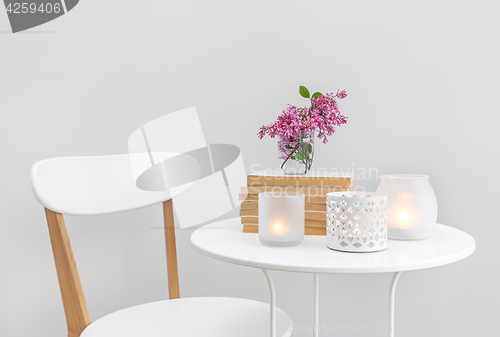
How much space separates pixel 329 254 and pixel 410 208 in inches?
8.2

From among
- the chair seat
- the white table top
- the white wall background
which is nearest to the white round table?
the white table top

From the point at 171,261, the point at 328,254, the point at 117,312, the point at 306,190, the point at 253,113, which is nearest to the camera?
the point at 328,254

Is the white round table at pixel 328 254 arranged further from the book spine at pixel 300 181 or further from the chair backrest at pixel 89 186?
the chair backrest at pixel 89 186

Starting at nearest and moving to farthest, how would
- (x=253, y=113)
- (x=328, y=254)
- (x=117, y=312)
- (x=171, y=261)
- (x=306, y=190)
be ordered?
1. (x=328, y=254)
2. (x=306, y=190)
3. (x=117, y=312)
4. (x=171, y=261)
5. (x=253, y=113)

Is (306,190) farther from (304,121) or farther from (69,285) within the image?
(69,285)

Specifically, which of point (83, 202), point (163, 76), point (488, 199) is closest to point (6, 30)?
point (163, 76)

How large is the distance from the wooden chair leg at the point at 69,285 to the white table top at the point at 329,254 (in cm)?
29

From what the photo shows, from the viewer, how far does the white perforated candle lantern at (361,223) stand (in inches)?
30.5

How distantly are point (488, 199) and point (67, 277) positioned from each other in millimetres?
1227

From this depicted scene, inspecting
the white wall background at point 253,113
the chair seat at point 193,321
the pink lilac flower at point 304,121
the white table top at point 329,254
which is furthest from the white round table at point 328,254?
the white wall background at point 253,113

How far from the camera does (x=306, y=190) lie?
91 cm

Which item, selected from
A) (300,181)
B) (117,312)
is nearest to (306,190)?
(300,181)

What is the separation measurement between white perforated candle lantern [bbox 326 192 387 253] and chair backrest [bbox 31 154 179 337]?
0.56 m

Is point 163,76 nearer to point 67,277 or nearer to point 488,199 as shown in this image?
point 67,277
